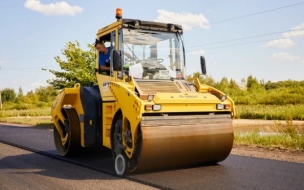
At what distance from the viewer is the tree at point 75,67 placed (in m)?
19.8

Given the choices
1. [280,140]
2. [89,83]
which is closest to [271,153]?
[280,140]

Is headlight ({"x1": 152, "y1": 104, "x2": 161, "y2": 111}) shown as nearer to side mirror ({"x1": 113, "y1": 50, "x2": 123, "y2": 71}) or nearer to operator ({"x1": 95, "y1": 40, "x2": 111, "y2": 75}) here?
side mirror ({"x1": 113, "y1": 50, "x2": 123, "y2": 71})

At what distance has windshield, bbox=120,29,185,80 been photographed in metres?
7.40

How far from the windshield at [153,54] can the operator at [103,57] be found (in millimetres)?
740

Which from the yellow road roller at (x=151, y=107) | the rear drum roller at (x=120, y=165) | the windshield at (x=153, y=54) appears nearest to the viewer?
the yellow road roller at (x=151, y=107)

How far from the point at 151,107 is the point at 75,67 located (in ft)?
49.7

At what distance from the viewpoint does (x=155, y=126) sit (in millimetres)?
6332

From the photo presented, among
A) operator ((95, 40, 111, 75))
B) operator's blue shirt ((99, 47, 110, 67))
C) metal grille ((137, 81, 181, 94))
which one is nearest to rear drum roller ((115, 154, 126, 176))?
metal grille ((137, 81, 181, 94))

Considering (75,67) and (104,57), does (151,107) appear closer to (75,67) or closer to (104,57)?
(104,57)

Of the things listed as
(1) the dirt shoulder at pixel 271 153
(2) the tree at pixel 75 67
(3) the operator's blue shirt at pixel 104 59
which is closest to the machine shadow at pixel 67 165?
(3) the operator's blue shirt at pixel 104 59

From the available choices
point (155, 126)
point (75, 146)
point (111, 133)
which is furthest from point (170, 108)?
point (75, 146)

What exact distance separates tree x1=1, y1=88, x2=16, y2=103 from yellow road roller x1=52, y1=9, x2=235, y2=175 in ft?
228

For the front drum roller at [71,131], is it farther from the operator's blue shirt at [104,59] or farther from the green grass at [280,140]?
the green grass at [280,140]

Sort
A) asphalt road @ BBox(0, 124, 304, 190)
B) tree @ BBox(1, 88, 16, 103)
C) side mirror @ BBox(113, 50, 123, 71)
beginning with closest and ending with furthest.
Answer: asphalt road @ BBox(0, 124, 304, 190)
side mirror @ BBox(113, 50, 123, 71)
tree @ BBox(1, 88, 16, 103)
